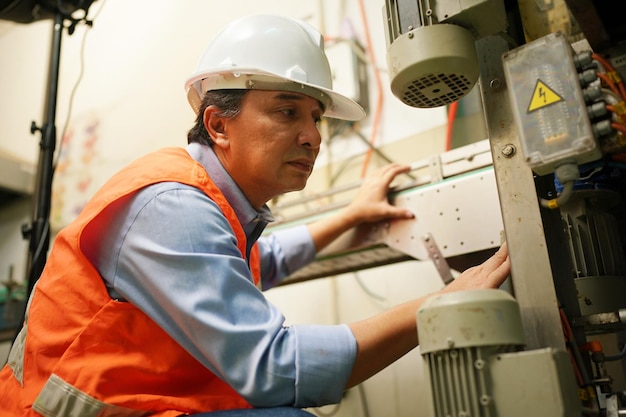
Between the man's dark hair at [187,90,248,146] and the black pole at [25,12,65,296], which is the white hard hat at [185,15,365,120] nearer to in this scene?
the man's dark hair at [187,90,248,146]

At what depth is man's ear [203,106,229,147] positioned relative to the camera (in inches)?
45.5

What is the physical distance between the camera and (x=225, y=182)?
1132 millimetres

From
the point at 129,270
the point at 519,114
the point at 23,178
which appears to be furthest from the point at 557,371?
the point at 23,178

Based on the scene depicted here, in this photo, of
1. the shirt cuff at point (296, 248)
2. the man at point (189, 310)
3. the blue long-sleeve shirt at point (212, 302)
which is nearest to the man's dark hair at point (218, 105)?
the man at point (189, 310)

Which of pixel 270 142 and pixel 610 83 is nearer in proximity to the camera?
pixel 610 83

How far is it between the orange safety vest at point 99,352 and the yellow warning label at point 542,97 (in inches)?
21.5

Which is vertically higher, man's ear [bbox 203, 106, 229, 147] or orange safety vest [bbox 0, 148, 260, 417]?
man's ear [bbox 203, 106, 229, 147]

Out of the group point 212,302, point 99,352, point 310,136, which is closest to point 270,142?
point 310,136

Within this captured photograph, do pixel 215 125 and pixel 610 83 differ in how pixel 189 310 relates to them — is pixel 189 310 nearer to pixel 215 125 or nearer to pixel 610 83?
pixel 215 125

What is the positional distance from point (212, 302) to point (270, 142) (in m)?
0.41

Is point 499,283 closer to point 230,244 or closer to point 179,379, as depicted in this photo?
point 230,244

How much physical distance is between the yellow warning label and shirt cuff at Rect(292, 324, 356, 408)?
0.45 meters

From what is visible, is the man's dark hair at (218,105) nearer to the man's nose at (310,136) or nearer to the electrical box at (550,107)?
the man's nose at (310,136)

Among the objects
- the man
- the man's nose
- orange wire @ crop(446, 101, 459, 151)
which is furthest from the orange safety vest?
orange wire @ crop(446, 101, 459, 151)
